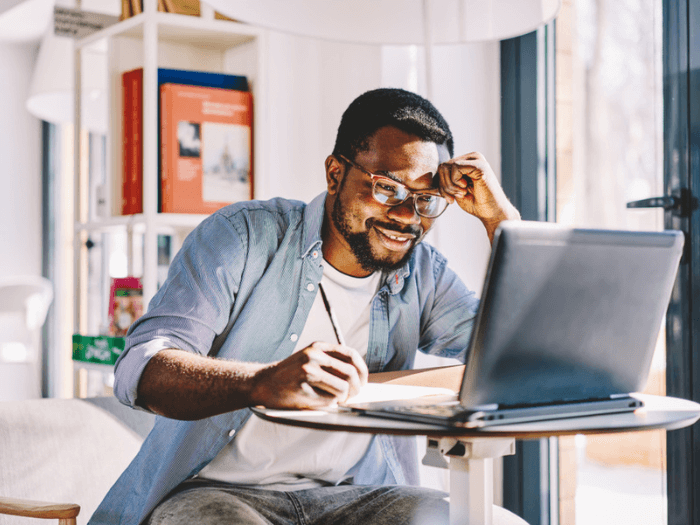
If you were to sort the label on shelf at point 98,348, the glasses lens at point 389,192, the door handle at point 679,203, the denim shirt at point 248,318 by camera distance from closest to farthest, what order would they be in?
1. the denim shirt at point 248,318
2. the glasses lens at point 389,192
3. the door handle at point 679,203
4. the label on shelf at point 98,348

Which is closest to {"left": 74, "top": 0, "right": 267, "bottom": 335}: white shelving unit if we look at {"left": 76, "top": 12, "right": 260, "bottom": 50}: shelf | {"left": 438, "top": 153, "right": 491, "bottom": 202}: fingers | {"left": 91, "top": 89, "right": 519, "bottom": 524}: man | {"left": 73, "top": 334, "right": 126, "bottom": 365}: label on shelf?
{"left": 76, "top": 12, "right": 260, "bottom": 50}: shelf

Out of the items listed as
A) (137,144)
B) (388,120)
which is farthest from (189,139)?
(388,120)

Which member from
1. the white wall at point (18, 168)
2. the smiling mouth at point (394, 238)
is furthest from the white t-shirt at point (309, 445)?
the white wall at point (18, 168)

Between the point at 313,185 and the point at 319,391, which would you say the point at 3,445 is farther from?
the point at 313,185

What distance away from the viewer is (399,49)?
7.92ft

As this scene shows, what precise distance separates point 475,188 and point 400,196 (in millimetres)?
220

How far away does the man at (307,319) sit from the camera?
4.23 ft

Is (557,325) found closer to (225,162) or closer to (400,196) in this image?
(400,196)

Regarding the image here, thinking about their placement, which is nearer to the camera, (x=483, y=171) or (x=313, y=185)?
(x=483, y=171)

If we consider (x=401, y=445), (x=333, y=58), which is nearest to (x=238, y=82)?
(x=333, y=58)

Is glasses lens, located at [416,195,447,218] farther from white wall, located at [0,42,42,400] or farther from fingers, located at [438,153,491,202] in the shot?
white wall, located at [0,42,42,400]

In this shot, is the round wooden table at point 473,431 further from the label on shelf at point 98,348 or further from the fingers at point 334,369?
the label on shelf at point 98,348

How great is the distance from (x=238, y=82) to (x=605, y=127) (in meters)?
1.04

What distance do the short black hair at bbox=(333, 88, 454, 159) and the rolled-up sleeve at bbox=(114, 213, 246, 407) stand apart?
31 centimetres
